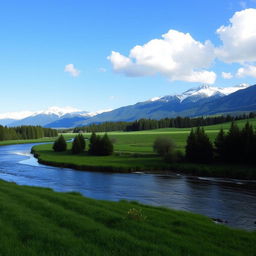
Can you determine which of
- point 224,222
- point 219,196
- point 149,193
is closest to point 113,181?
point 149,193

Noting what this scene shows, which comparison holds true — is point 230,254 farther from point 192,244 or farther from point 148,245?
point 148,245

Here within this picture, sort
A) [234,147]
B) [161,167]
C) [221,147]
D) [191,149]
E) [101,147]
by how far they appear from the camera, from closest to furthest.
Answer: [234,147]
[161,167]
[221,147]
[191,149]
[101,147]

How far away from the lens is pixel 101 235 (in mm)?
12914

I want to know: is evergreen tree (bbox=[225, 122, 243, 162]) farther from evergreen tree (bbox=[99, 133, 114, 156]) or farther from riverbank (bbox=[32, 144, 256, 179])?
evergreen tree (bbox=[99, 133, 114, 156])

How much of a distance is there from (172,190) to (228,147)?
99.0ft

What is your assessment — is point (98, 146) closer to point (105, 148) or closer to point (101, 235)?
point (105, 148)

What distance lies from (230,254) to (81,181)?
1752 inches

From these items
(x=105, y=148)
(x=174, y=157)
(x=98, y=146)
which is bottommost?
(x=174, y=157)

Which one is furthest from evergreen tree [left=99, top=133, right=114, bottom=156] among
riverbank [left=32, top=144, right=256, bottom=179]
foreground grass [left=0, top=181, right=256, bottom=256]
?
foreground grass [left=0, top=181, right=256, bottom=256]

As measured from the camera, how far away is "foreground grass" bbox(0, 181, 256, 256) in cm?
1127

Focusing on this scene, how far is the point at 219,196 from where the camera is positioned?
137 feet

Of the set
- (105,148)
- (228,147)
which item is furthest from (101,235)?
(105,148)

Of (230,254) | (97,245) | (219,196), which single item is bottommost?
(219,196)

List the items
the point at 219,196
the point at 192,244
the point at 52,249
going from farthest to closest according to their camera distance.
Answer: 1. the point at 219,196
2. the point at 192,244
3. the point at 52,249
